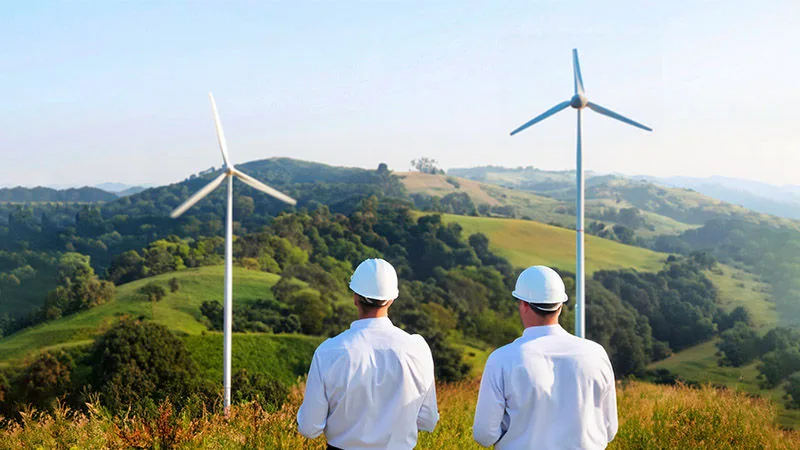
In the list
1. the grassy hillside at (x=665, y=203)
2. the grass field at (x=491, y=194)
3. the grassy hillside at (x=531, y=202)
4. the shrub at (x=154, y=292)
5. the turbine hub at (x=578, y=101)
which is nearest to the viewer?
the turbine hub at (x=578, y=101)

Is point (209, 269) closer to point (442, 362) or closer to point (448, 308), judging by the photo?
point (448, 308)

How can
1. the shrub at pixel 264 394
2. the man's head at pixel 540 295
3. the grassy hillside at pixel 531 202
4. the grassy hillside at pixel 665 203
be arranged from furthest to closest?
1. the grassy hillside at pixel 665 203
2. the grassy hillside at pixel 531 202
3. the shrub at pixel 264 394
4. the man's head at pixel 540 295

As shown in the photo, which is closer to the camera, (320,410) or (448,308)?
(320,410)

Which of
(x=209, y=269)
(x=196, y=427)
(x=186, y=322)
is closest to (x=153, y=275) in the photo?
(x=209, y=269)

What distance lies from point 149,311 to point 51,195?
129m

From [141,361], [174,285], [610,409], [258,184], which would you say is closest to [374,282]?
[610,409]

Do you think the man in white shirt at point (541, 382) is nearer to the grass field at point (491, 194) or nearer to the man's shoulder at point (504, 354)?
the man's shoulder at point (504, 354)

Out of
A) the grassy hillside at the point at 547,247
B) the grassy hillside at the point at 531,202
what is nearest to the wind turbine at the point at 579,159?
the grassy hillside at the point at 547,247

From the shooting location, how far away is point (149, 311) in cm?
8138

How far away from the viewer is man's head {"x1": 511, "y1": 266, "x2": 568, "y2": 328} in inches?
221

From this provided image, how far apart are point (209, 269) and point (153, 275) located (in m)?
8.62

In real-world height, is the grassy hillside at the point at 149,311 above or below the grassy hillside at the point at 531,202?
below

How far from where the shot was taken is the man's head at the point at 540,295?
5602 millimetres

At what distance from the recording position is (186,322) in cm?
8156
